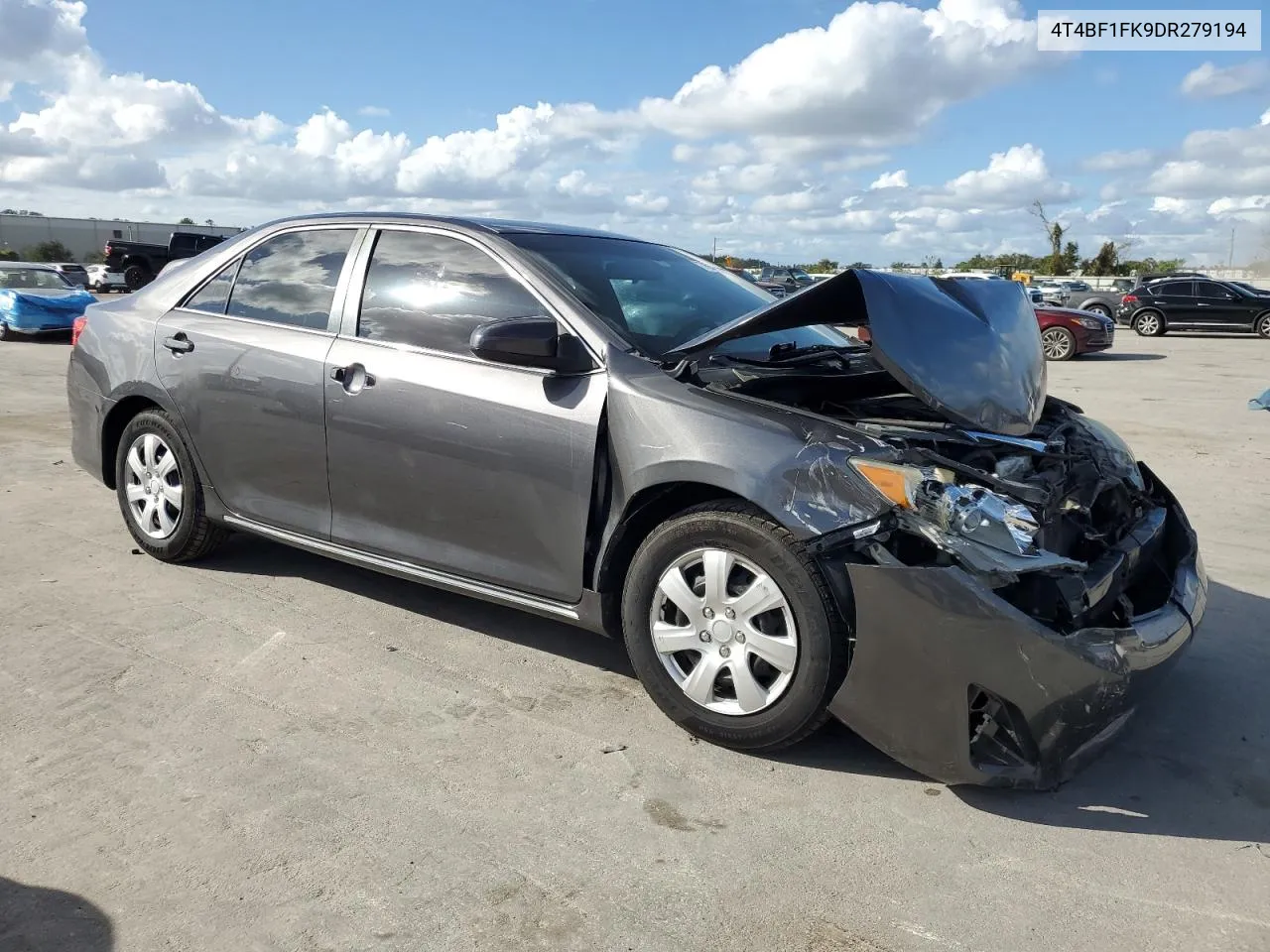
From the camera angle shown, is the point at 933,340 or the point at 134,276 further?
the point at 134,276

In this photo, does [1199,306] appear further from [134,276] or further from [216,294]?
[134,276]

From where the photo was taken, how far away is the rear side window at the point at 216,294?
4719 mm

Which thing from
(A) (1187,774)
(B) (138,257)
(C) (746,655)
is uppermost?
(B) (138,257)

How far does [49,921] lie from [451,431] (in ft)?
6.39

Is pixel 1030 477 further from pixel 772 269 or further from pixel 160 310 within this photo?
pixel 772 269

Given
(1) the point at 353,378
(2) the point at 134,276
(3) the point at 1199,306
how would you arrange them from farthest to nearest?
(2) the point at 134,276
(3) the point at 1199,306
(1) the point at 353,378

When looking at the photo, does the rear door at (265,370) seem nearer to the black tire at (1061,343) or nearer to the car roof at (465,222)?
the car roof at (465,222)

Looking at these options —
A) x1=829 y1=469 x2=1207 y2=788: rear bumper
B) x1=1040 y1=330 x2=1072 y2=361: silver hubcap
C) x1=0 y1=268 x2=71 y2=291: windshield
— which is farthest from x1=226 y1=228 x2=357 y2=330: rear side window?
x1=1040 y1=330 x2=1072 y2=361: silver hubcap

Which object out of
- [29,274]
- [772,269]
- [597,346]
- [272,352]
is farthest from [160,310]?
[29,274]

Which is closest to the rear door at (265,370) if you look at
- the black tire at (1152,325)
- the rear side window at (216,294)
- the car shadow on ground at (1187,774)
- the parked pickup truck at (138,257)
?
the rear side window at (216,294)

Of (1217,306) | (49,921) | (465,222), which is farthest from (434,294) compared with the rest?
(1217,306)

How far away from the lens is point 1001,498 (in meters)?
3.00

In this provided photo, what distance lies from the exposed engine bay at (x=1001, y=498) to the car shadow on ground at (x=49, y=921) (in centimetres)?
219

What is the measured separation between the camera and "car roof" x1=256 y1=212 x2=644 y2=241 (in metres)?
4.11
